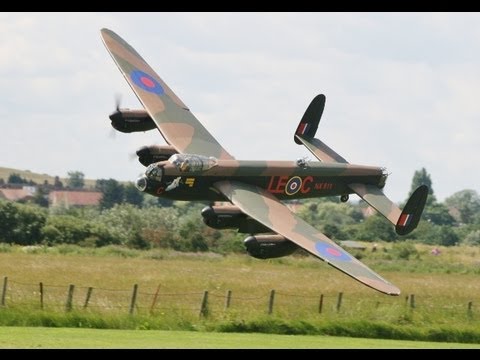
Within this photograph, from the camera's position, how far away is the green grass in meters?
42.6

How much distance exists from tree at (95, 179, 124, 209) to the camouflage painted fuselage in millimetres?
82239

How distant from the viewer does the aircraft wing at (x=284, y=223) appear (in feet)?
Answer: 134

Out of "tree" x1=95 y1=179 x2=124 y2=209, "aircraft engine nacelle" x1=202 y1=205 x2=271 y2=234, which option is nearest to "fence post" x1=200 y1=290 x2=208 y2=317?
"aircraft engine nacelle" x1=202 y1=205 x2=271 y2=234

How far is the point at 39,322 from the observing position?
51406 millimetres

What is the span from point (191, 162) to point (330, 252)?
6.06 m

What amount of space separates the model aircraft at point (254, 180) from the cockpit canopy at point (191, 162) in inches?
1.4

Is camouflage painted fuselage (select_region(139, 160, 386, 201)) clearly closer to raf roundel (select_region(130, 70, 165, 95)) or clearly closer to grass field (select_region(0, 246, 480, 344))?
grass field (select_region(0, 246, 480, 344))

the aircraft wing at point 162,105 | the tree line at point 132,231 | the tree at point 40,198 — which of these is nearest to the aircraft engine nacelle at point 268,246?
the aircraft wing at point 162,105

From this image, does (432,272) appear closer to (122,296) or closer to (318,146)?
(122,296)

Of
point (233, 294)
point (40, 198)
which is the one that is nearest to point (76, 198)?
point (40, 198)

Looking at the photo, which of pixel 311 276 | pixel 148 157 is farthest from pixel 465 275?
pixel 148 157
